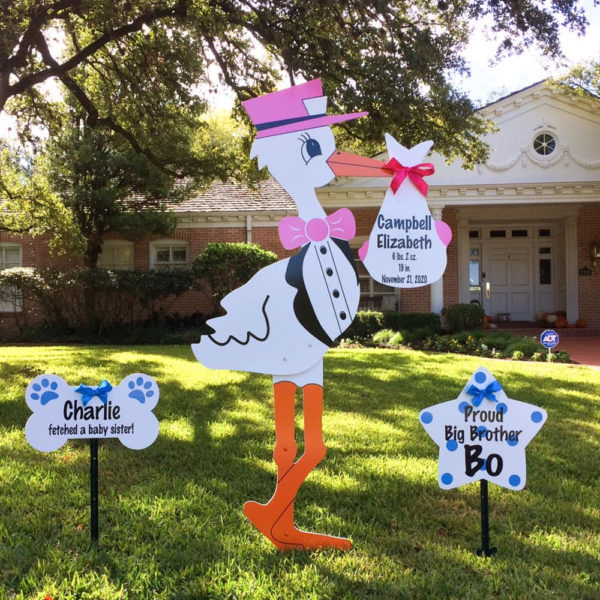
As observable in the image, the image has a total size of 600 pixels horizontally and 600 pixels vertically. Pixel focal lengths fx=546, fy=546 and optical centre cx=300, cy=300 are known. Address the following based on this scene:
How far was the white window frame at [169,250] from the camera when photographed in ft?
52.9

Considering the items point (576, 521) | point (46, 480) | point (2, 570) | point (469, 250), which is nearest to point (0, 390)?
point (46, 480)

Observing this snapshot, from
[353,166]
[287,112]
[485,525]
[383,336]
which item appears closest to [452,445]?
[485,525]

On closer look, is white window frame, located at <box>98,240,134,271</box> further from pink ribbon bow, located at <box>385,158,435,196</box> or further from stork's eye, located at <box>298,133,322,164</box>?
pink ribbon bow, located at <box>385,158,435,196</box>

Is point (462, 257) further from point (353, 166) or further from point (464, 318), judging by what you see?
point (353, 166)

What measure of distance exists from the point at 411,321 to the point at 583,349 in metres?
3.83

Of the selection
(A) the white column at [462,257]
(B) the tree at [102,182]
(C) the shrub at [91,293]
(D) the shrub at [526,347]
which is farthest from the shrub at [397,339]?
(B) the tree at [102,182]

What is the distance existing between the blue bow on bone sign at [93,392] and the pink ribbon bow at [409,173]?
1.98 metres

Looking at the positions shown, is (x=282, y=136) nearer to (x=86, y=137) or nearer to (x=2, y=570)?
(x=2, y=570)

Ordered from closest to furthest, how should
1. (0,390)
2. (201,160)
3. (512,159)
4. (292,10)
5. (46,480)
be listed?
(46,480), (0,390), (292,10), (201,160), (512,159)

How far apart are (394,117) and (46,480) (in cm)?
667

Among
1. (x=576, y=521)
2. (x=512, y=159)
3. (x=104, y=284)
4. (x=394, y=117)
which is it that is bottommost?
(x=576, y=521)

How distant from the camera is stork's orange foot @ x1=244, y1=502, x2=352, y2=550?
3.09 m

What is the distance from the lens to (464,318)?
528 inches

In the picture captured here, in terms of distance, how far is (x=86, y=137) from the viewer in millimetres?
13828
